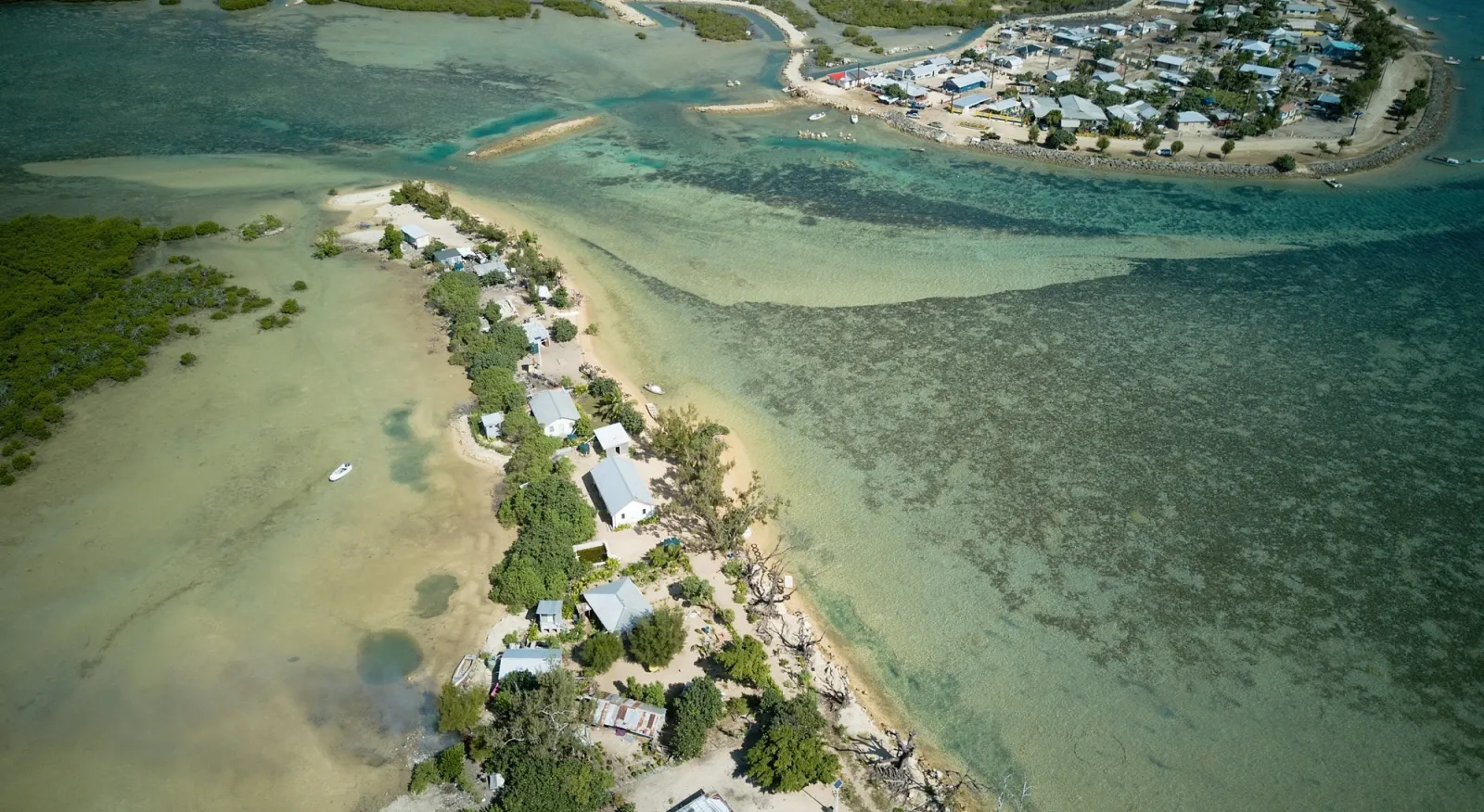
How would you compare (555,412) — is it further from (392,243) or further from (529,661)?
(392,243)

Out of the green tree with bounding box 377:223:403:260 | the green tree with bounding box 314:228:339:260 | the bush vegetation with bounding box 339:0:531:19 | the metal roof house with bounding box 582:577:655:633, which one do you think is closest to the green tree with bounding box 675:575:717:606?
the metal roof house with bounding box 582:577:655:633

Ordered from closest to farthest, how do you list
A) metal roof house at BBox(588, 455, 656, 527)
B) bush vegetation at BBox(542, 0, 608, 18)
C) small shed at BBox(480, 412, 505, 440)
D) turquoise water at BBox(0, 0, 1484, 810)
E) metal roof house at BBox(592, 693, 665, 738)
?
metal roof house at BBox(592, 693, 665, 738), turquoise water at BBox(0, 0, 1484, 810), metal roof house at BBox(588, 455, 656, 527), small shed at BBox(480, 412, 505, 440), bush vegetation at BBox(542, 0, 608, 18)

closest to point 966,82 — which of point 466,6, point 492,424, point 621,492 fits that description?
point 492,424

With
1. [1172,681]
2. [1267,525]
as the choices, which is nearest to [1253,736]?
[1172,681]

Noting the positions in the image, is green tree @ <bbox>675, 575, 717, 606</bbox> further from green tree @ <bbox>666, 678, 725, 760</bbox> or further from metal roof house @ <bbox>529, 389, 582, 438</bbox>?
metal roof house @ <bbox>529, 389, 582, 438</bbox>

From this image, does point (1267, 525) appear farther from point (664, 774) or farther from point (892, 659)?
point (664, 774)

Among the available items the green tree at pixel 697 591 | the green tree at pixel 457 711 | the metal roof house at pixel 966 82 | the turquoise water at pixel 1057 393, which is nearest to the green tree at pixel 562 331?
the turquoise water at pixel 1057 393
